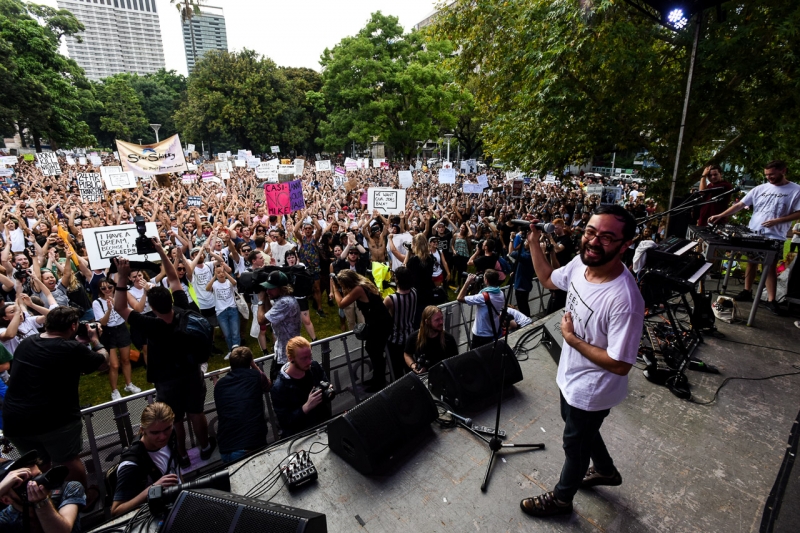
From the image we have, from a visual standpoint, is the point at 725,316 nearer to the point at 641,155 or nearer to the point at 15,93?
the point at 641,155

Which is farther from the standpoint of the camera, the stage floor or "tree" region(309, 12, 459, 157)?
"tree" region(309, 12, 459, 157)

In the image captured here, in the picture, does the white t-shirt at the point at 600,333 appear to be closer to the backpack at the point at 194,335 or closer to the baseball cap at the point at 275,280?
the baseball cap at the point at 275,280

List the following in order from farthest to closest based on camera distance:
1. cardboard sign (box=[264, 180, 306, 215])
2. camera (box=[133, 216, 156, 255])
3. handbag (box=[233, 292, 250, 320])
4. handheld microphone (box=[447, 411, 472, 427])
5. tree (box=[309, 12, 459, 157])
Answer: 1. tree (box=[309, 12, 459, 157])
2. cardboard sign (box=[264, 180, 306, 215])
3. handbag (box=[233, 292, 250, 320])
4. camera (box=[133, 216, 156, 255])
5. handheld microphone (box=[447, 411, 472, 427])

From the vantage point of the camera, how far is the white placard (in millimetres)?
13273

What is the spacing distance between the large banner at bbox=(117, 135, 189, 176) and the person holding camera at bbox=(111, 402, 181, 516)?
37.8 ft

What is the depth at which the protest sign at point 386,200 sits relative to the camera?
978cm

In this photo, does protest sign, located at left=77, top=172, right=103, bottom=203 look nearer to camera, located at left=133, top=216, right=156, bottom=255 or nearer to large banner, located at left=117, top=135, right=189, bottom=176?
large banner, located at left=117, top=135, right=189, bottom=176

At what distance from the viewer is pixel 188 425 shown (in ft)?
15.7

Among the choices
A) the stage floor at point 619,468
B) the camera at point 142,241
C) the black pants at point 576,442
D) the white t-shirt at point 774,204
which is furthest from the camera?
the white t-shirt at point 774,204

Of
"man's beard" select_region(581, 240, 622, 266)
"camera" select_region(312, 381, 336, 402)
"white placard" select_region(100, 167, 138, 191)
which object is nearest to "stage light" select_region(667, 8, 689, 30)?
"man's beard" select_region(581, 240, 622, 266)

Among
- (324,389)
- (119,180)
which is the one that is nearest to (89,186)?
(119,180)

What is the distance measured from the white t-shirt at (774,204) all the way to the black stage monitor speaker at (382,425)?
5.24 meters

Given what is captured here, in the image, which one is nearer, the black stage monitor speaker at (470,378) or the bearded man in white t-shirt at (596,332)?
the bearded man in white t-shirt at (596,332)

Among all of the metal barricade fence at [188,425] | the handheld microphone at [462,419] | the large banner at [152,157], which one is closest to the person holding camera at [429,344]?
the metal barricade fence at [188,425]
